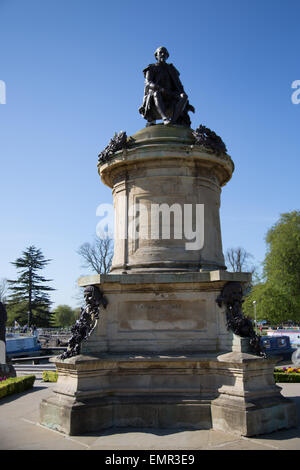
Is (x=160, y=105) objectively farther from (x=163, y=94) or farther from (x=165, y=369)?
(x=165, y=369)

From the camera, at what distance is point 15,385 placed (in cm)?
1220

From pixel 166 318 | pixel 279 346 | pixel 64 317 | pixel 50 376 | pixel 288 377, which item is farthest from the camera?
pixel 64 317

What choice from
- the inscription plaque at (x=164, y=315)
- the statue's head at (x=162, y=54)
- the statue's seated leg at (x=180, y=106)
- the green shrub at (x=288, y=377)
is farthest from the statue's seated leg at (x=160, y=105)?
the green shrub at (x=288, y=377)

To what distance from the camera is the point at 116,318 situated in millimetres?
8648

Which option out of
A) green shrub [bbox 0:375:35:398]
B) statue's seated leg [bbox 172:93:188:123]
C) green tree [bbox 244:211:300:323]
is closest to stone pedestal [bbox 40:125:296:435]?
statue's seated leg [bbox 172:93:188:123]

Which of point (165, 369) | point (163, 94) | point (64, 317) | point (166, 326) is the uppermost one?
point (163, 94)

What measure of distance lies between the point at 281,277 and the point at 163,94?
110 feet

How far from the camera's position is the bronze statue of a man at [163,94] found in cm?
1094

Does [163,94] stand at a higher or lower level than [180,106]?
higher

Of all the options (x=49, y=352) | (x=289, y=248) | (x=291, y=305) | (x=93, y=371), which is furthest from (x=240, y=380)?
(x=289, y=248)

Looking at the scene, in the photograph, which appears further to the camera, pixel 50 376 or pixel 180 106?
pixel 50 376

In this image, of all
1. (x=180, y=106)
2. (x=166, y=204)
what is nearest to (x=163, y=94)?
(x=180, y=106)
